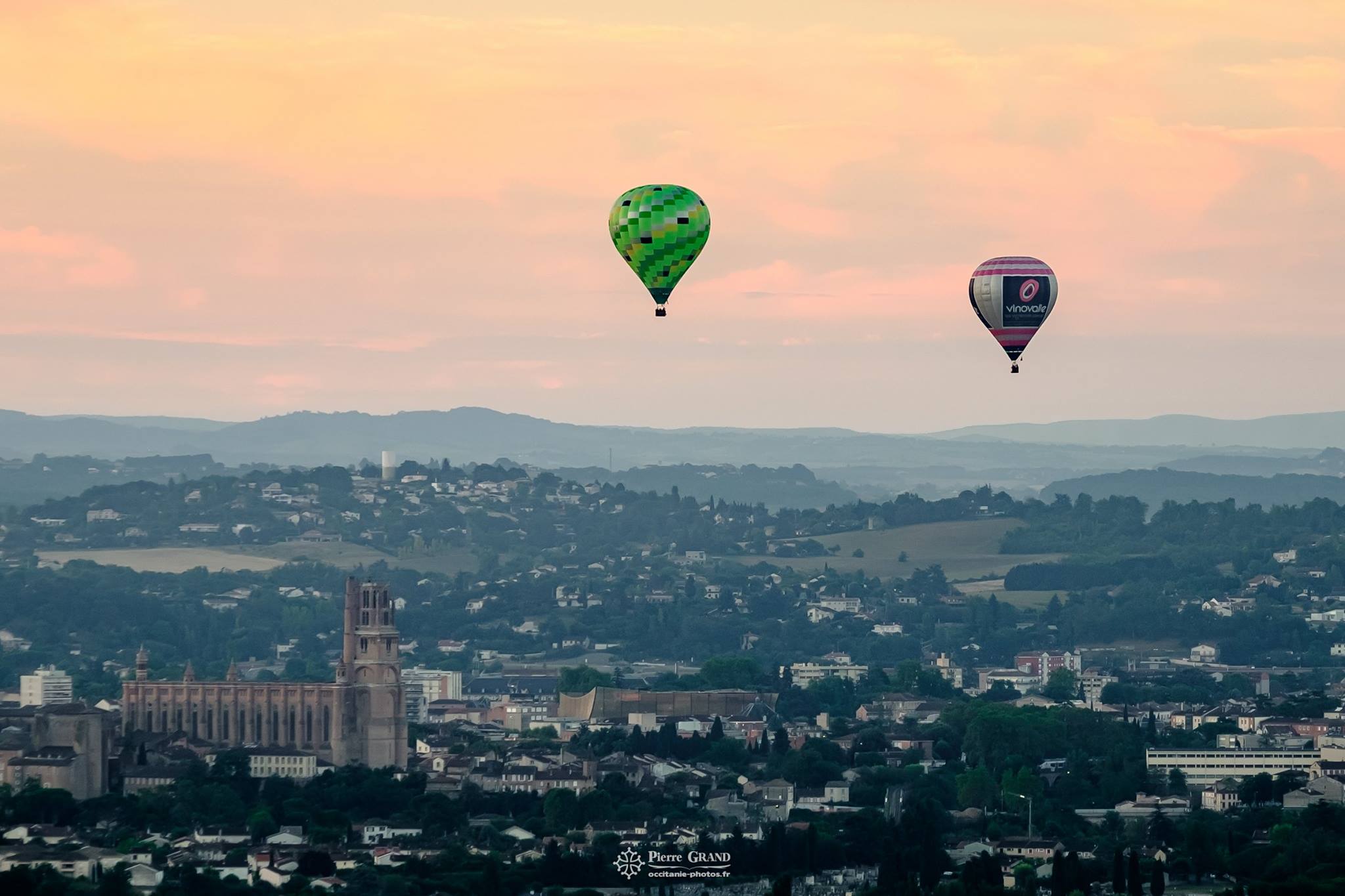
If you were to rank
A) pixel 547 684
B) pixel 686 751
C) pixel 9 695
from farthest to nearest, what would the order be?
1. pixel 547 684
2. pixel 9 695
3. pixel 686 751

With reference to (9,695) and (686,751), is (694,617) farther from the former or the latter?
(686,751)

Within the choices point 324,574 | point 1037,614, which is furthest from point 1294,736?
point 324,574

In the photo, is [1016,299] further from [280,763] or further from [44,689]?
[44,689]

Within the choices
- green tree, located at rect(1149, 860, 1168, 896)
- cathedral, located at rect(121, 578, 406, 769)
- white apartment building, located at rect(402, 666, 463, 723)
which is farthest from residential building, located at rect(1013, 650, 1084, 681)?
green tree, located at rect(1149, 860, 1168, 896)

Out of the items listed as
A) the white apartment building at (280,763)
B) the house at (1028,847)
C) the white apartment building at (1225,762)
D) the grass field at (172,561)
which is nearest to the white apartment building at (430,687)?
the white apartment building at (280,763)

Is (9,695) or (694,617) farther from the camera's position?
(694,617)

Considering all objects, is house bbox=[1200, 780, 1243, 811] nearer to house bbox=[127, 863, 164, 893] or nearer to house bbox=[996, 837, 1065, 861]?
house bbox=[996, 837, 1065, 861]
